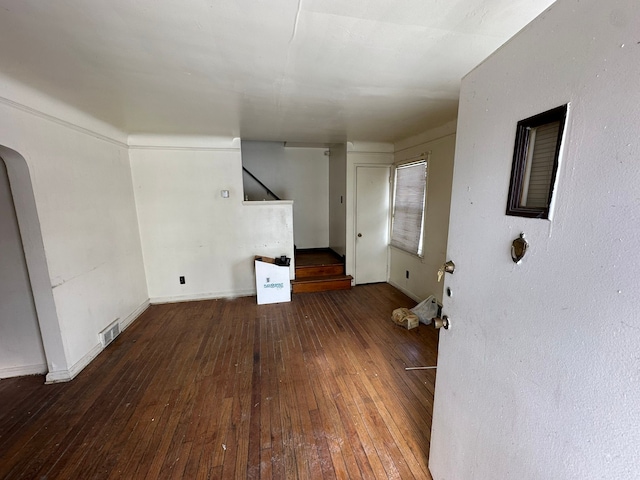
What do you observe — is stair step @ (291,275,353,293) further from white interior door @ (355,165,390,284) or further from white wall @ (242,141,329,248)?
white wall @ (242,141,329,248)

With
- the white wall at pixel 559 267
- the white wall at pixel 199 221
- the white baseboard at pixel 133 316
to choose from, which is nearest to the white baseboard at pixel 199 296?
the white wall at pixel 199 221

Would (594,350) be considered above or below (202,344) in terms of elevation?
above

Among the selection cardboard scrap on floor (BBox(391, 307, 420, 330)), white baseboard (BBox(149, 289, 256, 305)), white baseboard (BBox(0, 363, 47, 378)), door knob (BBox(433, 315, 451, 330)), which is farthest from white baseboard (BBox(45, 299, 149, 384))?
cardboard scrap on floor (BBox(391, 307, 420, 330))

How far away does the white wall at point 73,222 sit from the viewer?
6.43ft

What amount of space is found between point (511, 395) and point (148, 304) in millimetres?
4259

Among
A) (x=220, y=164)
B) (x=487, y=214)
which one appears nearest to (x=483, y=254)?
(x=487, y=214)

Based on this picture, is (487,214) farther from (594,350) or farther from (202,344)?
(202,344)

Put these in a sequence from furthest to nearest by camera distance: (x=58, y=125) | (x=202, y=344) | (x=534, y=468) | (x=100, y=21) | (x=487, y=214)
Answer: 1. (x=202, y=344)
2. (x=58, y=125)
3. (x=100, y=21)
4. (x=487, y=214)
5. (x=534, y=468)

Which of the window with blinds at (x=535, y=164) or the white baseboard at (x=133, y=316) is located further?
the white baseboard at (x=133, y=316)

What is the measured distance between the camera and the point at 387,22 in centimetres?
129

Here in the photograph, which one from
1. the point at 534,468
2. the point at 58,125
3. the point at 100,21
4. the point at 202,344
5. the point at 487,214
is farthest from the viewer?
the point at 202,344

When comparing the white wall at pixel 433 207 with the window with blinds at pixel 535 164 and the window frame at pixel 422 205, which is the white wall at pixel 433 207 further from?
the window with blinds at pixel 535 164

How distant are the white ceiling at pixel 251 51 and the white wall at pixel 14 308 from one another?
106cm

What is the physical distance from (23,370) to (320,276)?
3.43 meters
